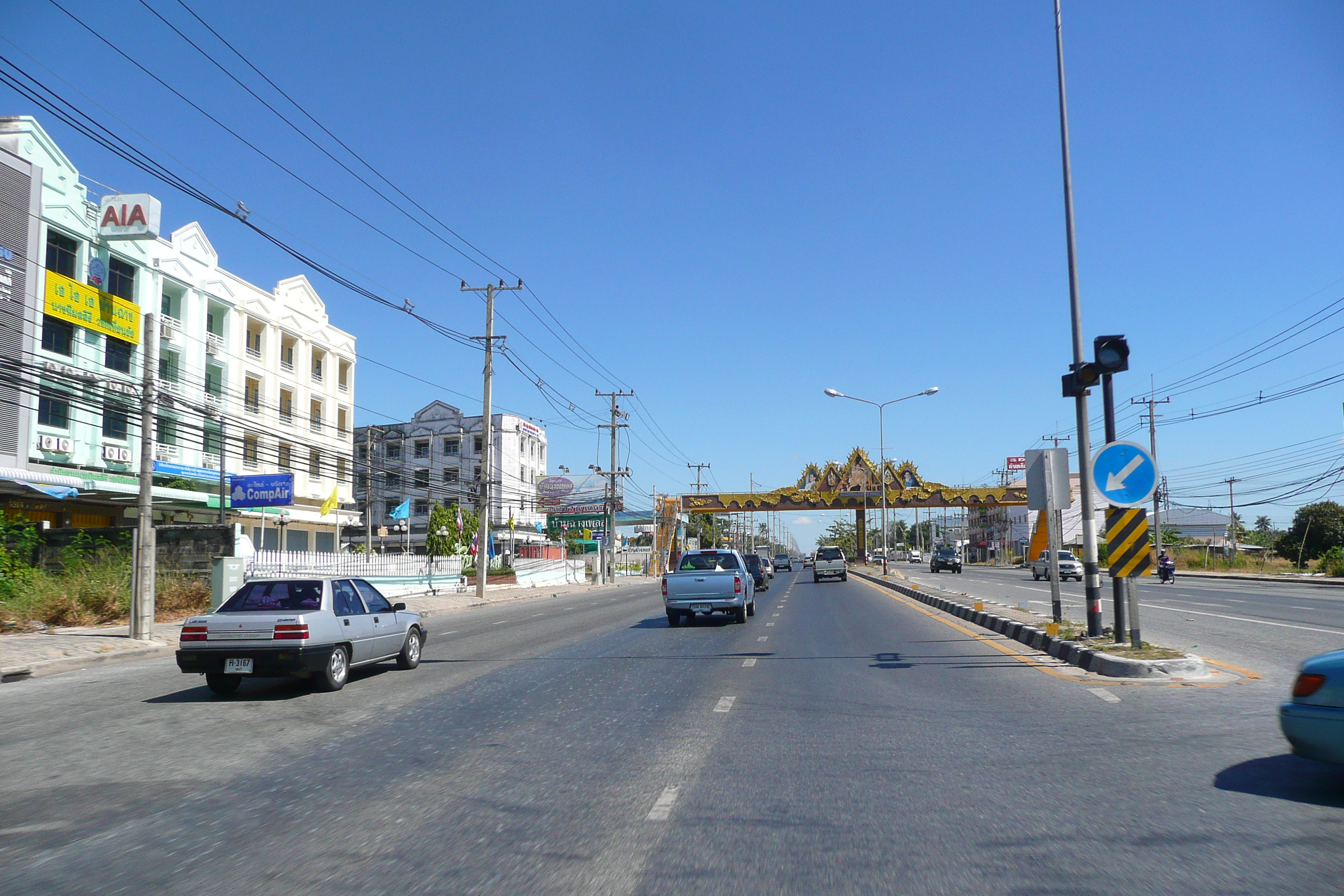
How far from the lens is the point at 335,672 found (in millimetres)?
12039

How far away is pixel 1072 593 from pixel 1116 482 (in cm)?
2482

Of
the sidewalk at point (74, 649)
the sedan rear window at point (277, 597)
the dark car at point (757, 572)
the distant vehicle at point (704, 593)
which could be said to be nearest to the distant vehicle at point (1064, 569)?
the dark car at point (757, 572)

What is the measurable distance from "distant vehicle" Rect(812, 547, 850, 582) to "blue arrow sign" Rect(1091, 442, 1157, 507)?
41637 mm

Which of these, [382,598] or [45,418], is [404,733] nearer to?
[382,598]

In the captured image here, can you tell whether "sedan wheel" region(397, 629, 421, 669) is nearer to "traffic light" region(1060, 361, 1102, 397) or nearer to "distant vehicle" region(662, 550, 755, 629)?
"distant vehicle" region(662, 550, 755, 629)

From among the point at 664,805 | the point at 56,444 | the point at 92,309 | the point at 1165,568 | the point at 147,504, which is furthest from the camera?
the point at 1165,568

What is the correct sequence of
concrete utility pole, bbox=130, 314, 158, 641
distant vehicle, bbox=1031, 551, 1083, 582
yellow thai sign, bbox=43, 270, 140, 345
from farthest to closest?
distant vehicle, bbox=1031, 551, 1083, 582 → yellow thai sign, bbox=43, 270, 140, 345 → concrete utility pole, bbox=130, 314, 158, 641

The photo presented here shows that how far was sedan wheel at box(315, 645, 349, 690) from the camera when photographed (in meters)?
11.9

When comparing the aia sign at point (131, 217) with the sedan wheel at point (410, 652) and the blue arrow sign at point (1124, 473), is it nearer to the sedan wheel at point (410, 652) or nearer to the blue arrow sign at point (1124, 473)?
the sedan wheel at point (410, 652)

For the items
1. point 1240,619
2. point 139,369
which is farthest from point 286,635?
point 139,369

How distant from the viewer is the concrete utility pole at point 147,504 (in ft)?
61.8

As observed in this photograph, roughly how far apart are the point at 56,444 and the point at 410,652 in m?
26.8

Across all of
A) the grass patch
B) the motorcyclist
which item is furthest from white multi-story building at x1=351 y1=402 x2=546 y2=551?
the grass patch

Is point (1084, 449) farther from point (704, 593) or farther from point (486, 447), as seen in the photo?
point (486, 447)
